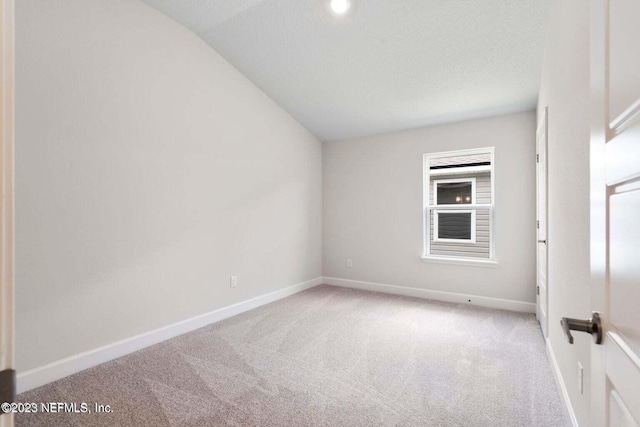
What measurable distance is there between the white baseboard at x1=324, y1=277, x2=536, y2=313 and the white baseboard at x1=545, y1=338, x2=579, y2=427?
1.23 metres

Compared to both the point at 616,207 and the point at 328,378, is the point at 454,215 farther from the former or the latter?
the point at 616,207

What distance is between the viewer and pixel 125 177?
100.0 inches

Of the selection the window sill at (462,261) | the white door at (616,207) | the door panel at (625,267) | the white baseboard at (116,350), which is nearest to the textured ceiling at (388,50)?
the window sill at (462,261)

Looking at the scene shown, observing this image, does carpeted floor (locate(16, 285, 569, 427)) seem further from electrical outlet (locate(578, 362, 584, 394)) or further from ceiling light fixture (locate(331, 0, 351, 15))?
ceiling light fixture (locate(331, 0, 351, 15))

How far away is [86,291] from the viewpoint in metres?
2.30

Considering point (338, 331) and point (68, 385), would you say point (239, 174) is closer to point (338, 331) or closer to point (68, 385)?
point (338, 331)

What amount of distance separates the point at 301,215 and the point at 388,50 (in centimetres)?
253

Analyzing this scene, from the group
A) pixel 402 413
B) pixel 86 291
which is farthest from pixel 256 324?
pixel 402 413

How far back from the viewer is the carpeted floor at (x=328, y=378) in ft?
5.68

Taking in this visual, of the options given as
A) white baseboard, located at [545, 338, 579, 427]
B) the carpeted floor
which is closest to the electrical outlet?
white baseboard, located at [545, 338, 579, 427]

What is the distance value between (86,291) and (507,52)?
4.08m

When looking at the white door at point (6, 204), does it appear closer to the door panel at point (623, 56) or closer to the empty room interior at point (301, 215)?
the empty room interior at point (301, 215)

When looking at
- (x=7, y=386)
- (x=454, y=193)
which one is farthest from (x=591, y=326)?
(x=454, y=193)

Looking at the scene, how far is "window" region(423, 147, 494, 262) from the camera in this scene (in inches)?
158
